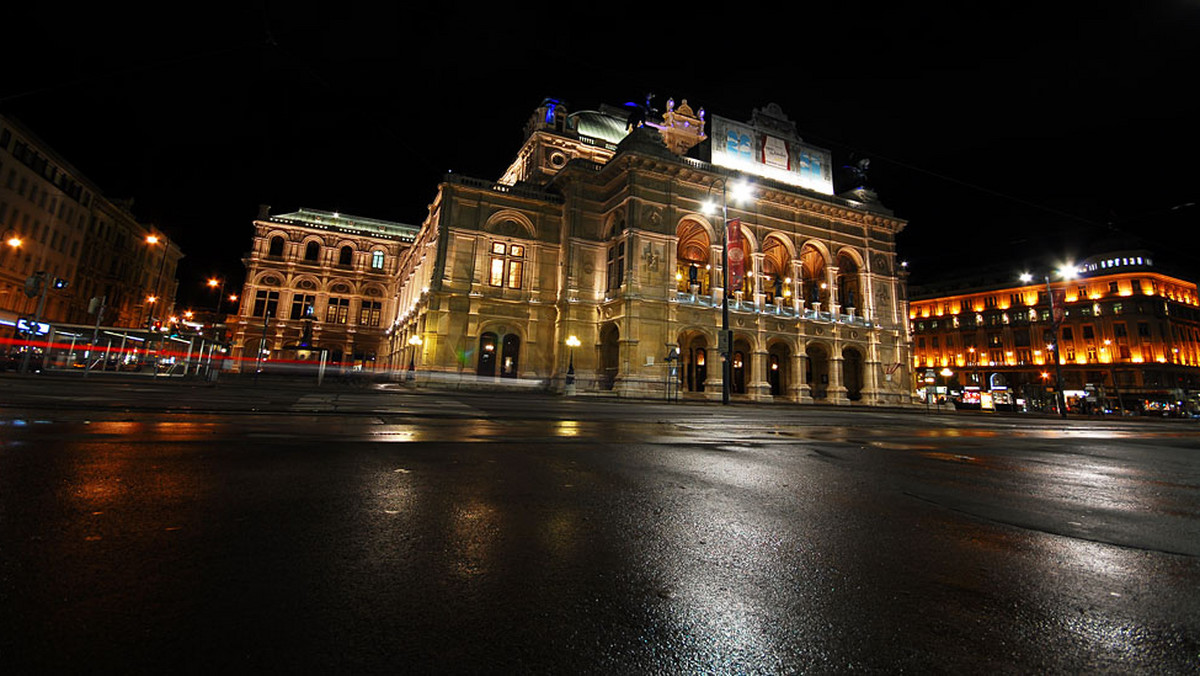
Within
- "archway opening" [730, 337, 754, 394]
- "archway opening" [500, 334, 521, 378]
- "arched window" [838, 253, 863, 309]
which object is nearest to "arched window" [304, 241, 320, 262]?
"archway opening" [500, 334, 521, 378]

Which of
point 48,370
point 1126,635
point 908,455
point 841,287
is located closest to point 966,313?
point 841,287

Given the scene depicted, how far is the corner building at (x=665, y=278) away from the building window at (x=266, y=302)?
2119 cm

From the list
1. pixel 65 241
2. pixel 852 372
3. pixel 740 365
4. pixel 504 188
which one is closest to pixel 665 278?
pixel 740 365

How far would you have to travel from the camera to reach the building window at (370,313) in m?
54.0

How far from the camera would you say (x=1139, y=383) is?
58781 millimetres

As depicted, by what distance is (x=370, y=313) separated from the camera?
54344 millimetres

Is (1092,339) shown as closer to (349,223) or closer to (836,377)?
(836,377)

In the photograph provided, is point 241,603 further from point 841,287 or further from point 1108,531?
point 841,287

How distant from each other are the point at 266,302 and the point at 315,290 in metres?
4.55

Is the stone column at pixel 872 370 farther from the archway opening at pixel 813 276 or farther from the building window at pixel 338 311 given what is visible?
the building window at pixel 338 311

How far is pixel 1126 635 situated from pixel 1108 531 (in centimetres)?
202

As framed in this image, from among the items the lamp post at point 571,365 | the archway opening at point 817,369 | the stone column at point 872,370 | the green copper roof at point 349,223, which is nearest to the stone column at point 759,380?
the archway opening at point 817,369

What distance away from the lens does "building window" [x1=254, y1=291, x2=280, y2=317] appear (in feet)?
165

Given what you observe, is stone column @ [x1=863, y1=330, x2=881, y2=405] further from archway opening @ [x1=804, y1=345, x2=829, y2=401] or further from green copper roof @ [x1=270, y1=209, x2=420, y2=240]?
green copper roof @ [x1=270, y1=209, x2=420, y2=240]
